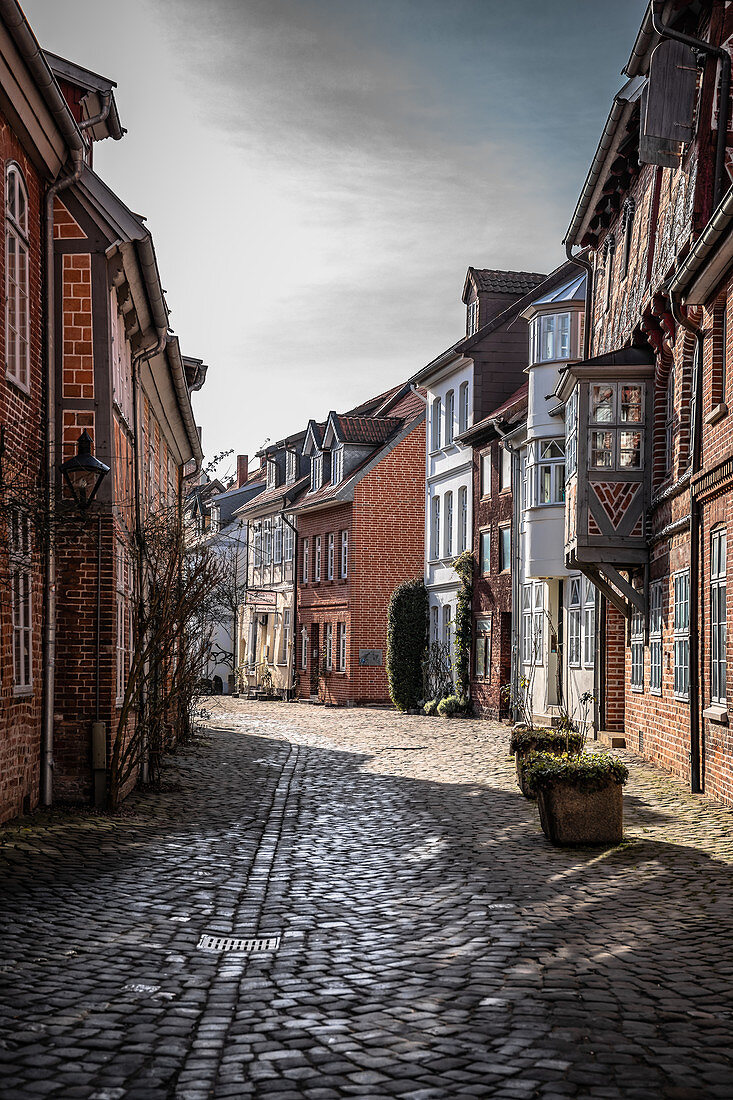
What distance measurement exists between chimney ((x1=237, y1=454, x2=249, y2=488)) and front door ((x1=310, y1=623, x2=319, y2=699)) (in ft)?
78.5

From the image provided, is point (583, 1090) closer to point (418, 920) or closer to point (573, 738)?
point (418, 920)

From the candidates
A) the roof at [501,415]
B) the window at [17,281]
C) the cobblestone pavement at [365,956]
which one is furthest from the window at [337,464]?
the window at [17,281]

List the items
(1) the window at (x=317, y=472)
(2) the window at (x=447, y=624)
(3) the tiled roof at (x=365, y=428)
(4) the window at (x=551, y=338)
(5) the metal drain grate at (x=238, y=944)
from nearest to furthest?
(5) the metal drain grate at (x=238, y=944) → (4) the window at (x=551, y=338) → (2) the window at (x=447, y=624) → (3) the tiled roof at (x=365, y=428) → (1) the window at (x=317, y=472)

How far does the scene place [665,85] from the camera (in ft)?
50.7

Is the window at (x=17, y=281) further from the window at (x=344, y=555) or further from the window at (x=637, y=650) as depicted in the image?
the window at (x=344, y=555)

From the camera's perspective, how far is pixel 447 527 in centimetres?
3538

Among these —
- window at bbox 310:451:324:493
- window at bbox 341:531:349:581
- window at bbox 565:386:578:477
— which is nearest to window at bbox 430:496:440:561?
window at bbox 341:531:349:581

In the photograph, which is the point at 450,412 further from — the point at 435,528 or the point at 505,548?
the point at 505,548

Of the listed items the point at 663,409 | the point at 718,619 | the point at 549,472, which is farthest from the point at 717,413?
the point at 549,472

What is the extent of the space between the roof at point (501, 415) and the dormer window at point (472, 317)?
2.70m

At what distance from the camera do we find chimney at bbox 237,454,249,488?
67.3 meters

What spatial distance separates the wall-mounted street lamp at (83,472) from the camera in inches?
460

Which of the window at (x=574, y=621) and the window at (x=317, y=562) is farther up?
the window at (x=317, y=562)

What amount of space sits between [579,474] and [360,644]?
70.6 feet
